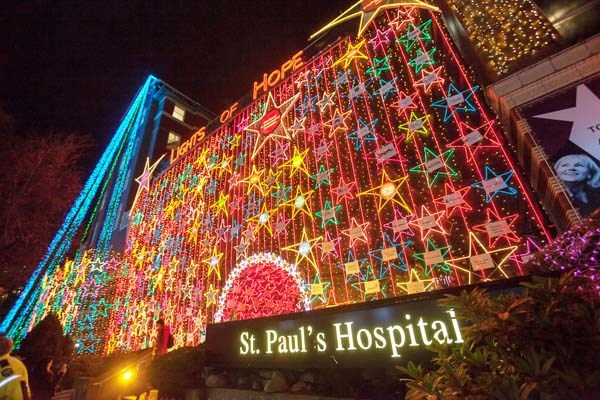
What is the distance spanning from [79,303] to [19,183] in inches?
303

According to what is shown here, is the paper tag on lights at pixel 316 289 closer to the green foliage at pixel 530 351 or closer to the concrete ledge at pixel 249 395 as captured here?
the concrete ledge at pixel 249 395

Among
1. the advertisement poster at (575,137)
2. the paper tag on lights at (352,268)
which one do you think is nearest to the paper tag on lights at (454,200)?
the advertisement poster at (575,137)

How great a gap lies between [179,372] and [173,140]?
24.0 meters

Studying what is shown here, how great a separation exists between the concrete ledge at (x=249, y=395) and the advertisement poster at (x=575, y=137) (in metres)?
4.31

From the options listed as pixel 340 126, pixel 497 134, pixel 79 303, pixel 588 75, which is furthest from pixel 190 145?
pixel 588 75

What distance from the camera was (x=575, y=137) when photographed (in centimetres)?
488

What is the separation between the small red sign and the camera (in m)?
11.7

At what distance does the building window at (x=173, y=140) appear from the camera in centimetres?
2678

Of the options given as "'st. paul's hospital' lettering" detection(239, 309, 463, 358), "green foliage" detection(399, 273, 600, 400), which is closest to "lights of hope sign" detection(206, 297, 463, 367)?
"'st. paul's hospital' lettering" detection(239, 309, 463, 358)

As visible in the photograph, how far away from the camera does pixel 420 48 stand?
870cm

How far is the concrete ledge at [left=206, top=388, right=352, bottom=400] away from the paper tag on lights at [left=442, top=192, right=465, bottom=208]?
4296 mm

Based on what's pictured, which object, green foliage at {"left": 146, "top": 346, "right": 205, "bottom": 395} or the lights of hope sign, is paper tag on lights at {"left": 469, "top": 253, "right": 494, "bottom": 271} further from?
green foliage at {"left": 146, "top": 346, "right": 205, "bottom": 395}

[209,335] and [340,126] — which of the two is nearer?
[209,335]

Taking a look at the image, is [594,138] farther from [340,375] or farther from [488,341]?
[340,375]
